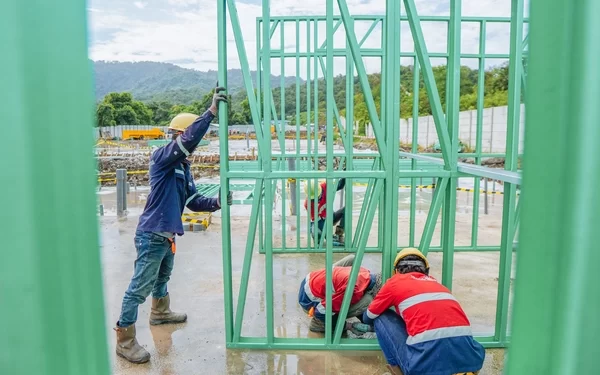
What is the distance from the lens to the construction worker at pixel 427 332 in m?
3.04

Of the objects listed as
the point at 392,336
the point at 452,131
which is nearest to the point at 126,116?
the point at 452,131

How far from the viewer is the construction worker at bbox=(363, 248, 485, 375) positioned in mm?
3041

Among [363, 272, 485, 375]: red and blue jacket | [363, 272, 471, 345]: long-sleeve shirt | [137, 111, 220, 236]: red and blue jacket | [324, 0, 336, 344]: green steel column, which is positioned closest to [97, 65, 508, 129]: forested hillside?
[324, 0, 336, 344]: green steel column

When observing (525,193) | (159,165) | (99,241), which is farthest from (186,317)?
(525,193)

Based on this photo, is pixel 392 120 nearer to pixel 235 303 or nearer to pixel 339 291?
pixel 339 291

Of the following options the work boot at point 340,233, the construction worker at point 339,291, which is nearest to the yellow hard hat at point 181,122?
the construction worker at point 339,291
